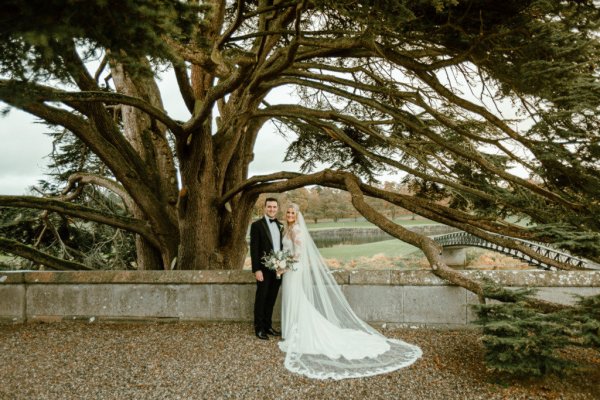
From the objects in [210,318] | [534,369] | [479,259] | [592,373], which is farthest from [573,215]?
[479,259]

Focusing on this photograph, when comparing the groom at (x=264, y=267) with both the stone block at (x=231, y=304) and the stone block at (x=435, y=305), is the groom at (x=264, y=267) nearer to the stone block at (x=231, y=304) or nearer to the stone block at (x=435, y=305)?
the stone block at (x=231, y=304)

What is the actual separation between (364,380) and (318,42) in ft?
12.1

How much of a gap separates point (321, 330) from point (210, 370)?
4.49ft

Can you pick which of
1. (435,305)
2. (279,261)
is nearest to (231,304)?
(279,261)

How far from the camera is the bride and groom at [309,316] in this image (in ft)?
14.3

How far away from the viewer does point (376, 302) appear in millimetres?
5484

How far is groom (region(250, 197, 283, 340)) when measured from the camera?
5.27 metres

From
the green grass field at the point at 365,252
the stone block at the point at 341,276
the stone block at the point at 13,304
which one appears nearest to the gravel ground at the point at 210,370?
the stone block at the point at 13,304

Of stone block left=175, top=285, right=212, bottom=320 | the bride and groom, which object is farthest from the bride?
stone block left=175, top=285, right=212, bottom=320

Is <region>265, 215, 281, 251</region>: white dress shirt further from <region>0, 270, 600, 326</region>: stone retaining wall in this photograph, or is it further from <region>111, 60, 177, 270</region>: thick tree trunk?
<region>111, 60, 177, 270</region>: thick tree trunk

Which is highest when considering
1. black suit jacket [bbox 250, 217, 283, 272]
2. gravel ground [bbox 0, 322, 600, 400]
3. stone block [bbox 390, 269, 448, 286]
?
black suit jacket [bbox 250, 217, 283, 272]

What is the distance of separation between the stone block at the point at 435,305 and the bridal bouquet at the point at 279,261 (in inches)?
60.2

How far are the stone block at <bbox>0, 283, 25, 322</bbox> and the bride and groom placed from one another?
11.3 ft

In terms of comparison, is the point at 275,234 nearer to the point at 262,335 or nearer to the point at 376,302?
the point at 262,335
